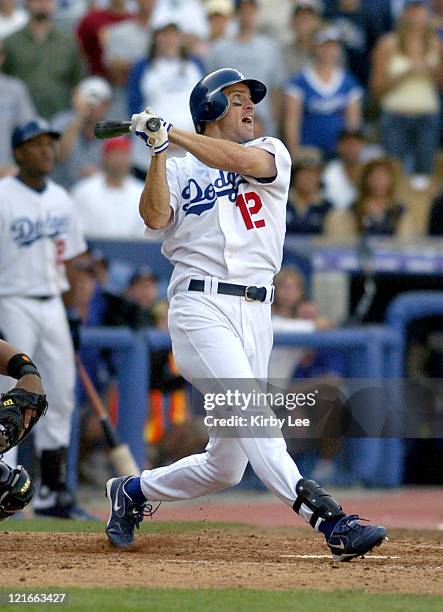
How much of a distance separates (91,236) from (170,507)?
254cm

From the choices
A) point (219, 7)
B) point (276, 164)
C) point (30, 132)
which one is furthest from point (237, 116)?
point (219, 7)

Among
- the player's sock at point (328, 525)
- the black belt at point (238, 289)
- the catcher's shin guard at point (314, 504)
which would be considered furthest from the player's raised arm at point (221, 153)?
the player's sock at point (328, 525)

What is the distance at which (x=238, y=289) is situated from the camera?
18.5ft

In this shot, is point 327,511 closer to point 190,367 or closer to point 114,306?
point 190,367

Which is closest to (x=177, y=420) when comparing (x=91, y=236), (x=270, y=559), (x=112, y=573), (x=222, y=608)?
(x=91, y=236)

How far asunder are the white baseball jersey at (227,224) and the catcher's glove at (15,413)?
2.55 ft

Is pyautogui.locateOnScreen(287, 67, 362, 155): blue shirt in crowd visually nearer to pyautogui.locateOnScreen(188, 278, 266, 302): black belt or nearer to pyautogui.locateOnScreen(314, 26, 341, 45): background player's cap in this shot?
pyautogui.locateOnScreen(314, 26, 341, 45): background player's cap

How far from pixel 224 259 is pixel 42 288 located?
108 inches

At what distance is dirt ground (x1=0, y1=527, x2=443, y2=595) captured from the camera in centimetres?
504

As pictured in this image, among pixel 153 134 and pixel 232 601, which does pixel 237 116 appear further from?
pixel 232 601

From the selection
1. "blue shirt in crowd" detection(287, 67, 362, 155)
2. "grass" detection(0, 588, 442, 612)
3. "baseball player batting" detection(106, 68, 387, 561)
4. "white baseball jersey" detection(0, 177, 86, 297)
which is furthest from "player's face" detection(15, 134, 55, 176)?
"blue shirt in crowd" detection(287, 67, 362, 155)

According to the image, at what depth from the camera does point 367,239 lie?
1079 centimetres

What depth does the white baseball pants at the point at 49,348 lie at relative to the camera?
317 inches

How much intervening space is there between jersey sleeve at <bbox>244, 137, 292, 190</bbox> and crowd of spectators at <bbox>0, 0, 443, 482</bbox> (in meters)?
4.38
